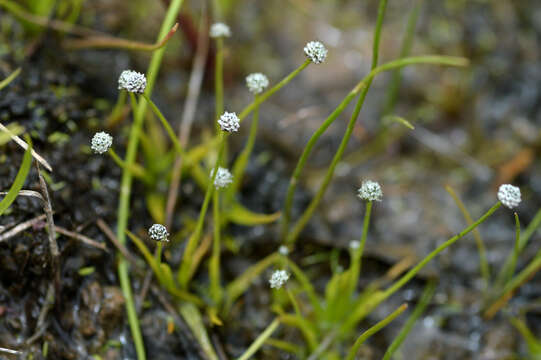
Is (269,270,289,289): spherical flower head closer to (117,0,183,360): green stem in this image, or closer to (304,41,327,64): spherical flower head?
(117,0,183,360): green stem

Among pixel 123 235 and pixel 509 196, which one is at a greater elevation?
pixel 123 235

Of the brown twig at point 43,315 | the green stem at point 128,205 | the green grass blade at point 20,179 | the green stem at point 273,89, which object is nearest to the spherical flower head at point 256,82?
the green stem at point 273,89

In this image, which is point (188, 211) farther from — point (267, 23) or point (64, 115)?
point (267, 23)

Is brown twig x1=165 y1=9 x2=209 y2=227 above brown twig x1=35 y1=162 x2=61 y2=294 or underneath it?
above

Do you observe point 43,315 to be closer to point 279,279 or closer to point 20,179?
point 20,179

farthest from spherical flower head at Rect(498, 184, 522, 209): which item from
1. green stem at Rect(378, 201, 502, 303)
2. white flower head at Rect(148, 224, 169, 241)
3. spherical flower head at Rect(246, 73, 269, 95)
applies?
white flower head at Rect(148, 224, 169, 241)

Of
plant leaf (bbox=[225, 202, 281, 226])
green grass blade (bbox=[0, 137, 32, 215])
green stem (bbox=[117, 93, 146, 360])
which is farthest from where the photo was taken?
plant leaf (bbox=[225, 202, 281, 226])

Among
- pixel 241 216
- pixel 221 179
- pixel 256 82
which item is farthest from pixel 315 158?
pixel 221 179

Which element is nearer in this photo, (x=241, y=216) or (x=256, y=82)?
(x=256, y=82)
